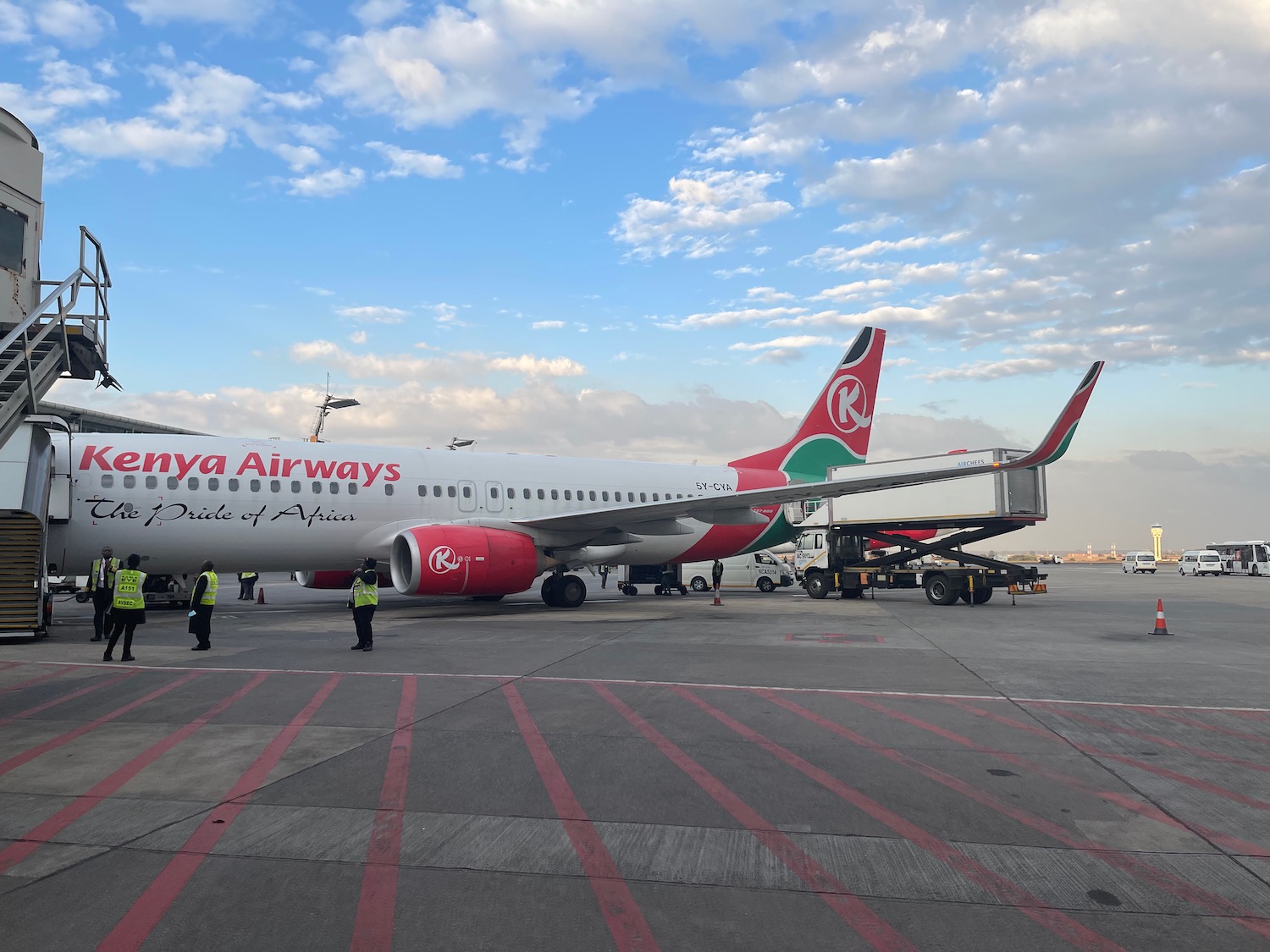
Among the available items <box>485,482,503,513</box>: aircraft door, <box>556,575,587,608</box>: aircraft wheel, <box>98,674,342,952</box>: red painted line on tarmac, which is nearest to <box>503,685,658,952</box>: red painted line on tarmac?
<box>98,674,342,952</box>: red painted line on tarmac

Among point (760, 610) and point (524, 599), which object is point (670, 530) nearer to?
point (760, 610)

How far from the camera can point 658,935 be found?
3.84 m

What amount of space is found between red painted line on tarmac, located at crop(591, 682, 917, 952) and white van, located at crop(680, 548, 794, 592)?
1111 inches

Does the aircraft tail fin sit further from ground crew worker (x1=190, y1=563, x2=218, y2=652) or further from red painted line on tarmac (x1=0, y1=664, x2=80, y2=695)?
red painted line on tarmac (x1=0, y1=664, x2=80, y2=695)

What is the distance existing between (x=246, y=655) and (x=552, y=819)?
890 cm

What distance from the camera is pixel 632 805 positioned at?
18.7 ft

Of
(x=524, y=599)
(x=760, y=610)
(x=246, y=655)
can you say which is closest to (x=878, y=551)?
(x=760, y=610)

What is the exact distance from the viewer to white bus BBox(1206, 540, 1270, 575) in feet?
191

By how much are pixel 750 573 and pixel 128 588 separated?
90.4ft

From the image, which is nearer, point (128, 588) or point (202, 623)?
point (128, 588)

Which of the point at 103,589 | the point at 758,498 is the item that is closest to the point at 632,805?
the point at 103,589

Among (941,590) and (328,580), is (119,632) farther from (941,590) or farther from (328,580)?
(941,590)

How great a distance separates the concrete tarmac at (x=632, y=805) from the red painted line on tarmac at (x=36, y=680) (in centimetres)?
6

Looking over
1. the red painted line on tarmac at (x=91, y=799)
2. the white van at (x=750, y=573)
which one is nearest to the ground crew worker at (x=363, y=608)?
the red painted line on tarmac at (x=91, y=799)
